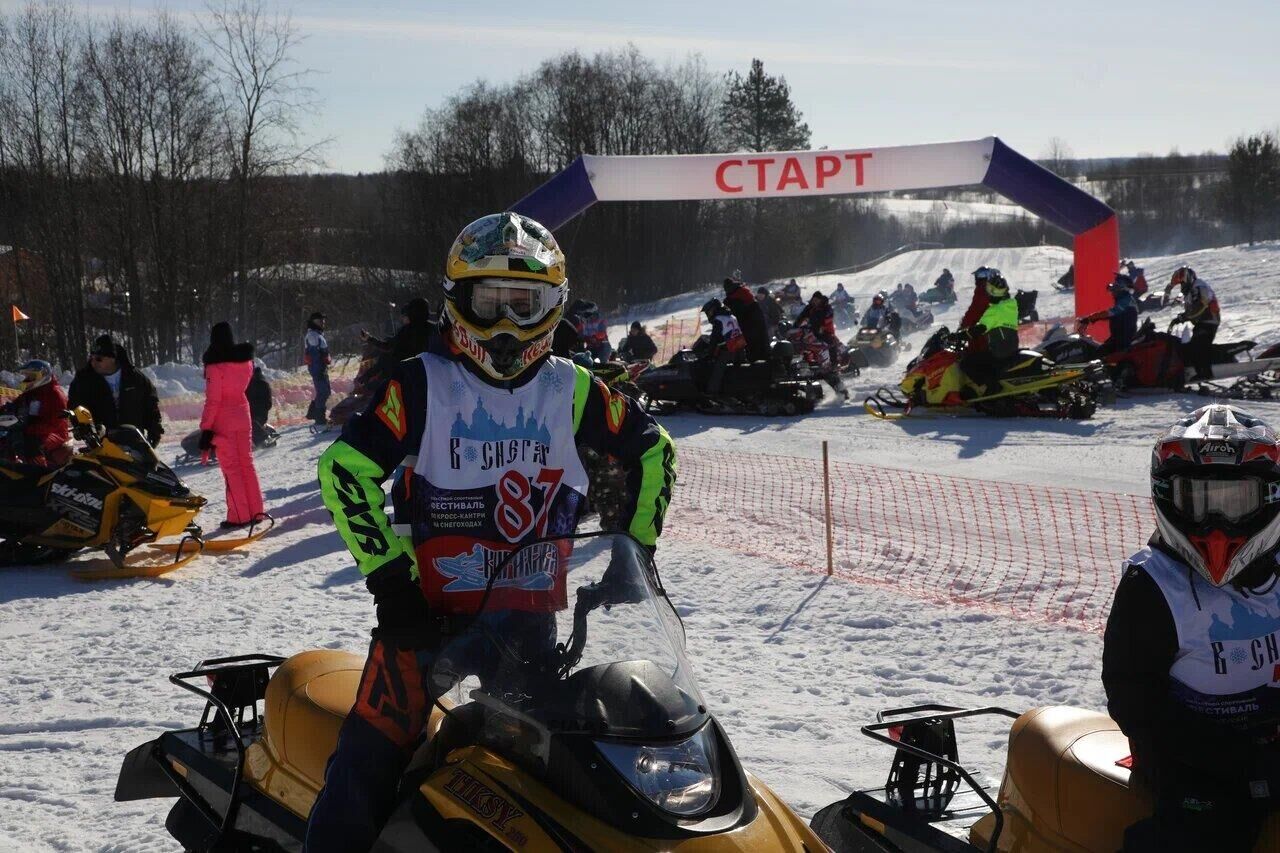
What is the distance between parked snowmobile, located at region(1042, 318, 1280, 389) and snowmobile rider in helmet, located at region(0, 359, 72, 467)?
11.5 meters

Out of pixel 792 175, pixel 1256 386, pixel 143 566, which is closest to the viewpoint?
pixel 143 566

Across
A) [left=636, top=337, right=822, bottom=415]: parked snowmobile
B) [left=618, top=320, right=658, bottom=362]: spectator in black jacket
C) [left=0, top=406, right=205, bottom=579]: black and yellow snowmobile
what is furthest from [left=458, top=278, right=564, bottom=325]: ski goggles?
[left=618, top=320, right=658, bottom=362]: spectator in black jacket

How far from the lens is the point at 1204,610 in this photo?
2863mm

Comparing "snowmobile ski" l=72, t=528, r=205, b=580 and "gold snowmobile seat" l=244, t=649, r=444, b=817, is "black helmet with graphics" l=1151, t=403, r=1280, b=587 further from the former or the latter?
"snowmobile ski" l=72, t=528, r=205, b=580

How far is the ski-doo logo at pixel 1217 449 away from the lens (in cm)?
288

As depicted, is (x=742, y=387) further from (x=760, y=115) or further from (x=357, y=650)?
(x=760, y=115)

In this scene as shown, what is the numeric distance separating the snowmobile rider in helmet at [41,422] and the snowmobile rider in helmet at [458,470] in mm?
7045

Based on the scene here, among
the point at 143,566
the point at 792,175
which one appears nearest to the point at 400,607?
the point at 143,566

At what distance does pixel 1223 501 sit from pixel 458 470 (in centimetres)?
189

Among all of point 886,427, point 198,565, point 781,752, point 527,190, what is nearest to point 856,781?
point 781,752

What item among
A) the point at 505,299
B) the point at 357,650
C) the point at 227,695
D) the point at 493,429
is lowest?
the point at 357,650

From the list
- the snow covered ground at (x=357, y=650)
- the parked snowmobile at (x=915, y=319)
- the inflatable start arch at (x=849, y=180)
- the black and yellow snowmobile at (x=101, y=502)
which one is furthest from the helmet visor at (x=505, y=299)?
the parked snowmobile at (x=915, y=319)

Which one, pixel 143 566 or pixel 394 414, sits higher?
pixel 394 414

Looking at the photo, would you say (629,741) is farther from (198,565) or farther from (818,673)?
(198,565)
